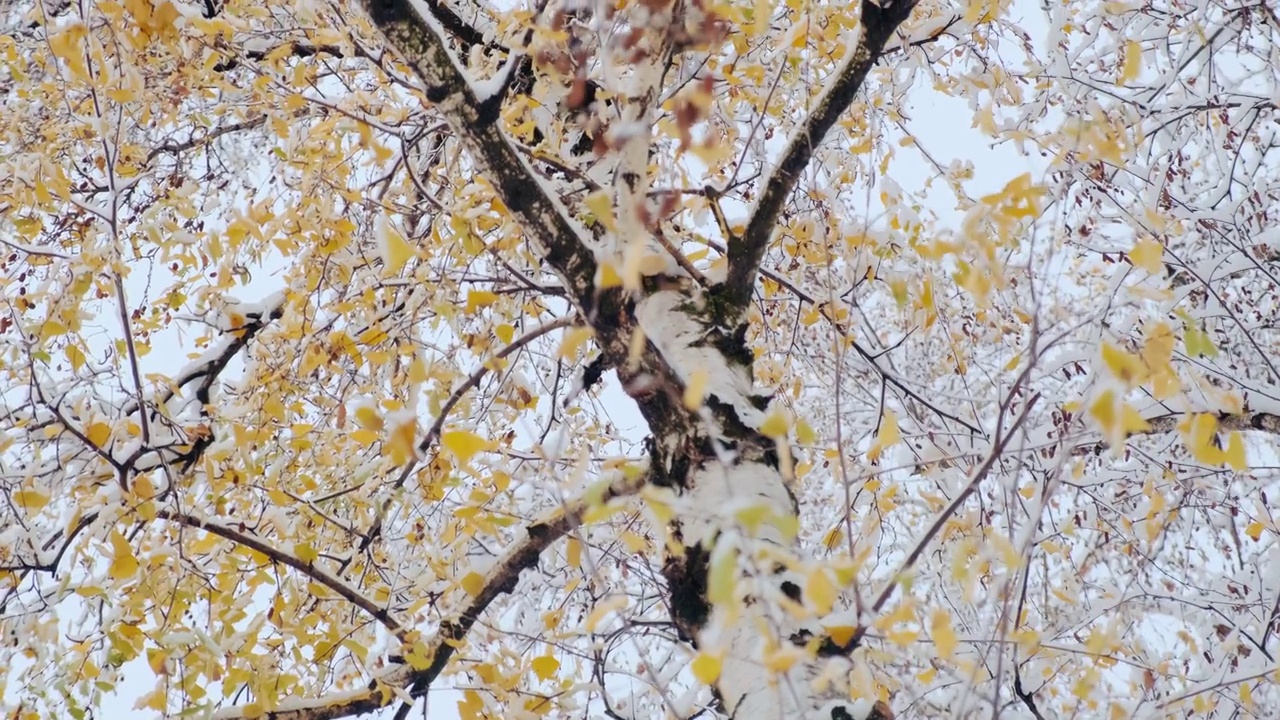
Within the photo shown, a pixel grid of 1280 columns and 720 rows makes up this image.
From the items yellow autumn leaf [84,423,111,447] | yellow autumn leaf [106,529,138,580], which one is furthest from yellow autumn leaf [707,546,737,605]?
yellow autumn leaf [84,423,111,447]

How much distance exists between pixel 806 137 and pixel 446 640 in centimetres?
157

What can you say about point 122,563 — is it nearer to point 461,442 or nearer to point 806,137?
point 461,442

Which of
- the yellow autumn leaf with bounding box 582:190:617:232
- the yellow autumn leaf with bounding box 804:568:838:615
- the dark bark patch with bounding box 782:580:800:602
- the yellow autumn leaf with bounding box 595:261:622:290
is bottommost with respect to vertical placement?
the yellow autumn leaf with bounding box 804:568:838:615

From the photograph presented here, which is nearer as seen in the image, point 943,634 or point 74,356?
point 943,634

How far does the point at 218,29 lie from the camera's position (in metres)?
2.21

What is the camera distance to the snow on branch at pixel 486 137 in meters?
1.75

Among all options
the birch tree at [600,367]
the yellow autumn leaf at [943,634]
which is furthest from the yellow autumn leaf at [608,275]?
the yellow autumn leaf at [943,634]

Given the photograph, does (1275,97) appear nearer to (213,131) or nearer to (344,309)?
(344,309)

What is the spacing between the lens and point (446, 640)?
6.73 ft

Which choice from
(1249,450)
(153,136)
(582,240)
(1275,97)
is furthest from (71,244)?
(1249,450)

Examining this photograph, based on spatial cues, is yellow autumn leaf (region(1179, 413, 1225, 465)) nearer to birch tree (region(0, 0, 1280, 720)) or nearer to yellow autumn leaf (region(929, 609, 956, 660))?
birch tree (region(0, 0, 1280, 720))

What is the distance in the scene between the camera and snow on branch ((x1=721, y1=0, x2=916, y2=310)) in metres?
1.90

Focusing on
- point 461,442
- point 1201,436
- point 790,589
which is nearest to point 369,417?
point 461,442

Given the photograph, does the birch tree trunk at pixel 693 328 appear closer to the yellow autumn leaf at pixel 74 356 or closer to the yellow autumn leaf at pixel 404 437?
the yellow autumn leaf at pixel 404 437
